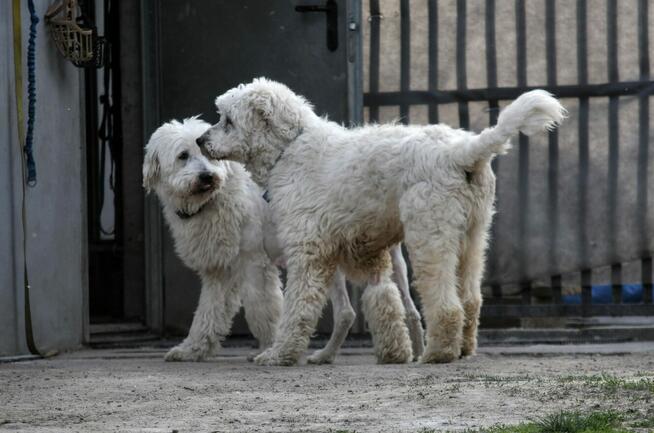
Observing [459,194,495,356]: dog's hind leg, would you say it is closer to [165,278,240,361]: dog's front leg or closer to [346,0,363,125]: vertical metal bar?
[165,278,240,361]: dog's front leg

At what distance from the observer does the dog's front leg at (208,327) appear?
8055 mm

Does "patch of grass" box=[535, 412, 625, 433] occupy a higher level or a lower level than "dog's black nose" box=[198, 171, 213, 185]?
lower

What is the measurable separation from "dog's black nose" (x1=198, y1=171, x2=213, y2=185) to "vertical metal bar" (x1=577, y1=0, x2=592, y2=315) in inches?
119

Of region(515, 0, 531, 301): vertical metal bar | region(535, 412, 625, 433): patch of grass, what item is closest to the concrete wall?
region(515, 0, 531, 301): vertical metal bar

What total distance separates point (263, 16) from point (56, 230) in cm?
229

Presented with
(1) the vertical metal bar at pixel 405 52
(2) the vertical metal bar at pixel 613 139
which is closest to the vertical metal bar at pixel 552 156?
(2) the vertical metal bar at pixel 613 139

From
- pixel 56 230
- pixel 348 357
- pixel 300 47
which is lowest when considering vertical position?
pixel 348 357

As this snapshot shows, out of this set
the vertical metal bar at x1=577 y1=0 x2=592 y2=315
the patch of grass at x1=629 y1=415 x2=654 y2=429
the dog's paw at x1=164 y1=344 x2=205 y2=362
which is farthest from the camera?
the vertical metal bar at x1=577 y1=0 x2=592 y2=315

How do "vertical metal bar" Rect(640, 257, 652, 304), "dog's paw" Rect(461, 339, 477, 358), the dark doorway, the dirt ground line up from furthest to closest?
the dark doorway < "vertical metal bar" Rect(640, 257, 652, 304) < "dog's paw" Rect(461, 339, 477, 358) < the dirt ground

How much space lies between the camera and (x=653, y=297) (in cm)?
951

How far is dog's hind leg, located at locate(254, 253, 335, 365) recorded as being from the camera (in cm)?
738

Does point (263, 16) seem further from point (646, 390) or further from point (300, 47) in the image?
point (646, 390)

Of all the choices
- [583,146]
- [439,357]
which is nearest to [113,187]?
[583,146]

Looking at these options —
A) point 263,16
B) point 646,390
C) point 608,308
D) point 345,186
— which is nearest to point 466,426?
point 646,390
